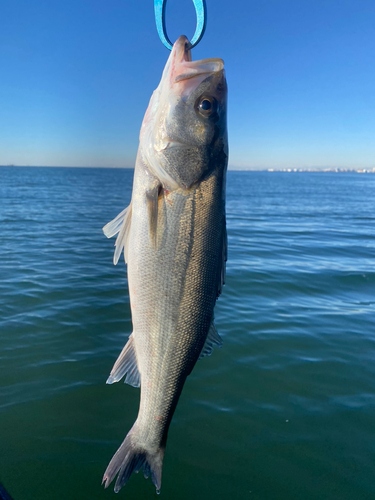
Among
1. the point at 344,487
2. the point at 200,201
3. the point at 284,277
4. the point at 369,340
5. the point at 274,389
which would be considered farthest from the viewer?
the point at 284,277

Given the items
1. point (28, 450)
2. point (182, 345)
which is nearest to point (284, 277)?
Result: point (28, 450)

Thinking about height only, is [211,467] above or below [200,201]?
below

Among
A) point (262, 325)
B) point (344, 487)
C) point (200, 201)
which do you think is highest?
point (200, 201)

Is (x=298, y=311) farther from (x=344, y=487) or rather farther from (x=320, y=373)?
(x=344, y=487)

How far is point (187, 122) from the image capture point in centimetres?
225

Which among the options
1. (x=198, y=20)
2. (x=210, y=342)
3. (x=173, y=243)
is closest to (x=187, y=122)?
(x=198, y=20)

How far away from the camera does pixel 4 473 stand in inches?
156

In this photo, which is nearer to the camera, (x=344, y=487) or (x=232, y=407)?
(x=344, y=487)

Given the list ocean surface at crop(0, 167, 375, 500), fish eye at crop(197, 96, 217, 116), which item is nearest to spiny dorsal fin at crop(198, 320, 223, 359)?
fish eye at crop(197, 96, 217, 116)

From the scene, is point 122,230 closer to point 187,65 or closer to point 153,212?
point 153,212

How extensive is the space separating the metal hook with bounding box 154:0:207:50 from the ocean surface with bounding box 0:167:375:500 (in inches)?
162

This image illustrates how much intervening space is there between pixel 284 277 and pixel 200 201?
859 cm

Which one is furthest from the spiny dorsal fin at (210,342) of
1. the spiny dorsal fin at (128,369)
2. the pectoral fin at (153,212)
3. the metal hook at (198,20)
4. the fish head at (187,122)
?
the metal hook at (198,20)

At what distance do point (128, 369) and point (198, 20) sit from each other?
2.12m
